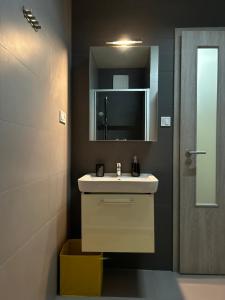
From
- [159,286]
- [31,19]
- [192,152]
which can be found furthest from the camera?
[192,152]

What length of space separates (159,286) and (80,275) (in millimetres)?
600

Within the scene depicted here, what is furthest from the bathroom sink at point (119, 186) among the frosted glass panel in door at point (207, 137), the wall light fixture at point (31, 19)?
the wall light fixture at point (31, 19)

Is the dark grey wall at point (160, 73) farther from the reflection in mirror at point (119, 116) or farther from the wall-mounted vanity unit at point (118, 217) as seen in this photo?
the wall-mounted vanity unit at point (118, 217)

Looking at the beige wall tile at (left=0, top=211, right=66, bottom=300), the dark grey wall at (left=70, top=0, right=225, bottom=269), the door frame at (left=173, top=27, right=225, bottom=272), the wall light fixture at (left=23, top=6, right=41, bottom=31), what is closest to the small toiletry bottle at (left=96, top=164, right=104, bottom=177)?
the dark grey wall at (left=70, top=0, right=225, bottom=269)

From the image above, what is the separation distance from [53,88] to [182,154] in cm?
115

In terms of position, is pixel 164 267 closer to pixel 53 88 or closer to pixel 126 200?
pixel 126 200

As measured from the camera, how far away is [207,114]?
85.4 inches

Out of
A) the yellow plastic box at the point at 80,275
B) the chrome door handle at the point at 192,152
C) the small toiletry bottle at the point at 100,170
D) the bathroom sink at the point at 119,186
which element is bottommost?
the yellow plastic box at the point at 80,275

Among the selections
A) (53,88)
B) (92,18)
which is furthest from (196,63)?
(53,88)

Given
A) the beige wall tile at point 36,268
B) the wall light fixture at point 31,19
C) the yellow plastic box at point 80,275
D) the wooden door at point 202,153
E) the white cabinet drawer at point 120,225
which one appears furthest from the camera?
the wooden door at point 202,153

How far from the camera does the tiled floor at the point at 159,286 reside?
1.81m

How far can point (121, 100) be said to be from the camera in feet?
7.18

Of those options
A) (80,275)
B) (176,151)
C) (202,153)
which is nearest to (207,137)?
(202,153)

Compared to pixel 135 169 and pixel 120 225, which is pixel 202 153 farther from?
pixel 120 225
